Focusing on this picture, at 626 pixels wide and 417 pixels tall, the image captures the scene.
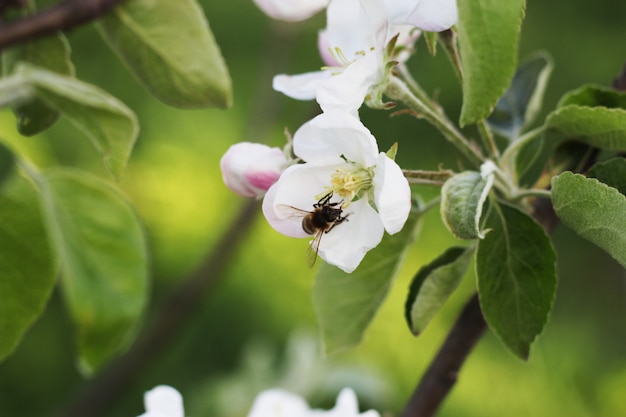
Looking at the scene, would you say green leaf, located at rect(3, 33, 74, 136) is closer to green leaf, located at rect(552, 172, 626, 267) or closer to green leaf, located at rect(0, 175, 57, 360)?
green leaf, located at rect(0, 175, 57, 360)

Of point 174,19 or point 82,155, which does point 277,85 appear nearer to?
point 174,19

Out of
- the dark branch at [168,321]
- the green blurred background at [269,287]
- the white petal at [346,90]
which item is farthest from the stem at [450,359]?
the green blurred background at [269,287]

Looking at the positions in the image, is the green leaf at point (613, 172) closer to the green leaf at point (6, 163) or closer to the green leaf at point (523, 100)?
the green leaf at point (523, 100)

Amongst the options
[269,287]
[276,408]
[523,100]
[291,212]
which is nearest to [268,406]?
[276,408]

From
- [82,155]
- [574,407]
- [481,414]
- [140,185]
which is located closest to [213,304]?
[140,185]

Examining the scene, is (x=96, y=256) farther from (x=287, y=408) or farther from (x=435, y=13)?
(x=435, y=13)
